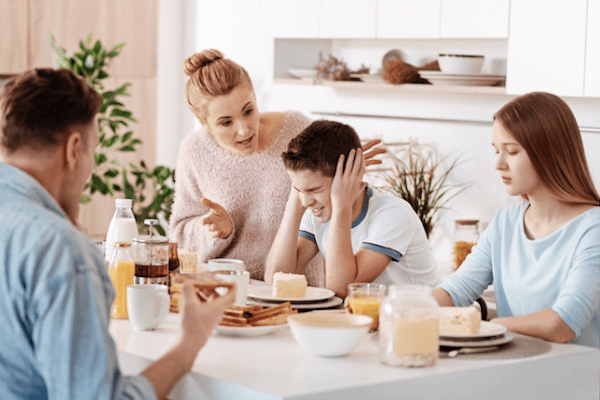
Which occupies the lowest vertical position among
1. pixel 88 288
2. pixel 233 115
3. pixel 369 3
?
pixel 88 288

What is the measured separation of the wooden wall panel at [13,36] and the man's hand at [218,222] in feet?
6.92

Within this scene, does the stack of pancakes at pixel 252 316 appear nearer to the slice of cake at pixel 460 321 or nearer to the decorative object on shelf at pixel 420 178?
the slice of cake at pixel 460 321

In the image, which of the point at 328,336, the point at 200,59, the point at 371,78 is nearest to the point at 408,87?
the point at 371,78

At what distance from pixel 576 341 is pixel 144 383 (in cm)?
112

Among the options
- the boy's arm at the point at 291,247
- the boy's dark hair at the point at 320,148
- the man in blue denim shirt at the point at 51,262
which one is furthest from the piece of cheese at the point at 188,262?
the man in blue denim shirt at the point at 51,262

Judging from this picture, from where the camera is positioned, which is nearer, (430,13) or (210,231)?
(210,231)

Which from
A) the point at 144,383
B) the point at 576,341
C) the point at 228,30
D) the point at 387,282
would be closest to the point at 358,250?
the point at 387,282

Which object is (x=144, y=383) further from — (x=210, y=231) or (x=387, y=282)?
(x=210, y=231)

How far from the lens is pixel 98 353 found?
4.00ft

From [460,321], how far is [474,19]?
79.2 inches

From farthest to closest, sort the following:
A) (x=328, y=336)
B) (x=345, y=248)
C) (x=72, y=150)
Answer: (x=345, y=248) < (x=328, y=336) < (x=72, y=150)

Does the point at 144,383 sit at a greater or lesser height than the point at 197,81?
lesser

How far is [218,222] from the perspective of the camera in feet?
9.27

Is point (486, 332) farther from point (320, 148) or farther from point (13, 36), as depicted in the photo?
point (13, 36)
